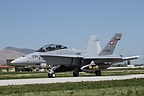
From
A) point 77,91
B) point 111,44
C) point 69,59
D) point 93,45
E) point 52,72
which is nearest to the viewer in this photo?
point 77,91

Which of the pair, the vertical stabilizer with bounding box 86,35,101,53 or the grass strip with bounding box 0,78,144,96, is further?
the vertical stabilizer with bounding box 86,35,101,53

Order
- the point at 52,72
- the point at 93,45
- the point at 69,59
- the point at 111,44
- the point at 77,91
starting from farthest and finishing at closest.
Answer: the point at 93,45 → the point at 111,44 → the point at 69,59 → the point at 52,72 → the point at 77,91

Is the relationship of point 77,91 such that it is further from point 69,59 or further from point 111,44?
point 111,44

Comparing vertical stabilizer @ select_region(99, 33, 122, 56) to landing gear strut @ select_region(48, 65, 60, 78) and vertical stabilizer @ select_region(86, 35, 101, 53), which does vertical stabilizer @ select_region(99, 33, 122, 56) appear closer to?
vertical stabilizer @ select_region(86, 35, 101, 53)

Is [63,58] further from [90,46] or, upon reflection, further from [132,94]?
[132,94]

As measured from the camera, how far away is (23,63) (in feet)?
105

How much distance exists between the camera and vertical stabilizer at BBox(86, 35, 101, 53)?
41594 millimetres

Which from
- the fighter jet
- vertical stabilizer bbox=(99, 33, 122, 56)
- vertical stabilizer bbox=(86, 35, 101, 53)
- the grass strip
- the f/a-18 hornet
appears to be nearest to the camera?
the grass strip

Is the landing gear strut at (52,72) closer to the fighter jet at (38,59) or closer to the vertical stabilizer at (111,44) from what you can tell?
the fighter jet at (38,59)

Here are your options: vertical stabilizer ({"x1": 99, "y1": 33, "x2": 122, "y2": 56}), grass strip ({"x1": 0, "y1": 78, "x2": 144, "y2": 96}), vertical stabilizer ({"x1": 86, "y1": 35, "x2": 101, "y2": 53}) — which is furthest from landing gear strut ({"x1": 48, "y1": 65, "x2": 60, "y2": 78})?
grass strip ({"x1": 0, "y1": 78, "x2": 144, "y2": 96})

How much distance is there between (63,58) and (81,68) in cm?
215

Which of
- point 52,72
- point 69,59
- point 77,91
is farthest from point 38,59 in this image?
point 77,91

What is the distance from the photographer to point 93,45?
137 ft

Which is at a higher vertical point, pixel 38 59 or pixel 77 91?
pixel 38 59
